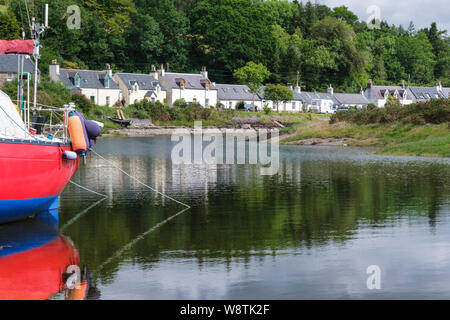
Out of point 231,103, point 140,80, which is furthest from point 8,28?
point 231,103

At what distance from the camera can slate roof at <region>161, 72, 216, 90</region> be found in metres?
122

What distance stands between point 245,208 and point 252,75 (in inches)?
4485

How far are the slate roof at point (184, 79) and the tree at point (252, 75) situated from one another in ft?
36.9

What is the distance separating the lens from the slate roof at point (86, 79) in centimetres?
10612

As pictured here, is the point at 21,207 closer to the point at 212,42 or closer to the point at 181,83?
the point at 181,83

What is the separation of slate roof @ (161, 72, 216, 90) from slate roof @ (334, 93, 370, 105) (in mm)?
38896

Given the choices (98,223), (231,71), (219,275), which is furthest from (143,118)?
(219,275)

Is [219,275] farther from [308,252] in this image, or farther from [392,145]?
[392,145]

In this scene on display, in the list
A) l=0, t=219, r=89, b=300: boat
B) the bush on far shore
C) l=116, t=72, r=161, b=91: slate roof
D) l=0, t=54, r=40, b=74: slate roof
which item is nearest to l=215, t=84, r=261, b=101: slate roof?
l=116, t=72, r=161, b=91: slate roof

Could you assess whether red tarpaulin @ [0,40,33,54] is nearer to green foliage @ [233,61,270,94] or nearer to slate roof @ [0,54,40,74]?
slate roof @ [0,54,40,74]

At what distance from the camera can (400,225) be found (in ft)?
66.8
